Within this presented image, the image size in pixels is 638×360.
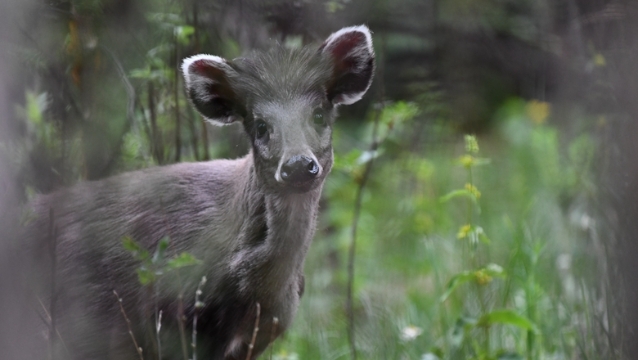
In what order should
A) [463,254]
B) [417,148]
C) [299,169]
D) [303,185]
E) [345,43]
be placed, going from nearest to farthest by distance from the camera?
[299,169], [303,185], [345,43], [463,254], [417,148]

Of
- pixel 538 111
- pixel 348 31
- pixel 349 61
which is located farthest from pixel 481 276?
pixel 538 111

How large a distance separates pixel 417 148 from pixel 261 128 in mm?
3295

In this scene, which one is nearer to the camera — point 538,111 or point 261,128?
point 261,128

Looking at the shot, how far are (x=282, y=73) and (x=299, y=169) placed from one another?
2.06 feet

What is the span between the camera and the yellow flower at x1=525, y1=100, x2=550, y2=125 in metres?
7.83

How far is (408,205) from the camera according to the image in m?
6.91

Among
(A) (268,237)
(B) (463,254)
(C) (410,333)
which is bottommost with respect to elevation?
(C) (410,333)

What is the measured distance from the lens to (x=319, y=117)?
13.9ft

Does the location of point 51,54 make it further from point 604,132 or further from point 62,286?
point 604,132

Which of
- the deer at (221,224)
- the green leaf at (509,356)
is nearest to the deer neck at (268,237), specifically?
the deer at (221,224)

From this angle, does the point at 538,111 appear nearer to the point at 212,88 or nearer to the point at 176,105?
the point at 176,105

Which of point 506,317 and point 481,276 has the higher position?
point 481,276

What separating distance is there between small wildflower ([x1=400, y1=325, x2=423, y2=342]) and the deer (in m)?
1.05

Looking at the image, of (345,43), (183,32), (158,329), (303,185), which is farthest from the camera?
(183,32)
